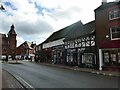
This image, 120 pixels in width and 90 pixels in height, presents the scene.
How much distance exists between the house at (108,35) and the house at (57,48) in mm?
16755

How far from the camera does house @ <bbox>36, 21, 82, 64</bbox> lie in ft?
156

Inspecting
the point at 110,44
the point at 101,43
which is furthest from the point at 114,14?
the point at 101,43

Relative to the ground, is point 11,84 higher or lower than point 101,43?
lower

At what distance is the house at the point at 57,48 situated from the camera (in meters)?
47.5

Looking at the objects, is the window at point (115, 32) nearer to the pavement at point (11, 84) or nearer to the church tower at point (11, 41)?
the pavement at point (11, 84)

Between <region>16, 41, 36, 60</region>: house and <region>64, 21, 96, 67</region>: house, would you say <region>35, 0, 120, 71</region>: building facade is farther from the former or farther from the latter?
<region>16, 41, 36, 60</region>: house

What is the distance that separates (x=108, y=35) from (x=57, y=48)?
2311cm

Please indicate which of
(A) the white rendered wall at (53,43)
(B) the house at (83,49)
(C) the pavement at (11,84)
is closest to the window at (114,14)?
(B) the house at (83,49)

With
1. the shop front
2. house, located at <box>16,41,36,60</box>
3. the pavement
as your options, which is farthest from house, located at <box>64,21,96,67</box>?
house, located at <box>16,41,36,60</box>

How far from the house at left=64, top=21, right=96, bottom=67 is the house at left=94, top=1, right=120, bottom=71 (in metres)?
2.22

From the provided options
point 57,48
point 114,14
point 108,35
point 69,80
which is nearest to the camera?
point 69,80

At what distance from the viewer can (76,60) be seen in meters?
38.7

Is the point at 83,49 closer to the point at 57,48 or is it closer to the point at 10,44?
the point at 57,48

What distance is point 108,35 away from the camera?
2861cm
